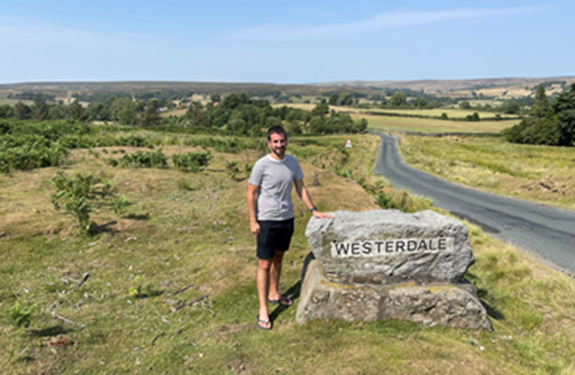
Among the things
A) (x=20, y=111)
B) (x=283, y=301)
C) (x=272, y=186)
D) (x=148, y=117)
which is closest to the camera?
(x=272, y=186)

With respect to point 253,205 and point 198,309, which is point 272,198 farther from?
point 198,309

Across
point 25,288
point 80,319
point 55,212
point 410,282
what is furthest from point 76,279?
point 410,282

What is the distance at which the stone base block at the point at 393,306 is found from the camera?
16.0 ft

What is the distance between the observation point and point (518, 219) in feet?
45.3

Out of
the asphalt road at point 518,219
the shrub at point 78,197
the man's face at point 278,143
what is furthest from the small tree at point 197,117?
the man's face at point 278,143

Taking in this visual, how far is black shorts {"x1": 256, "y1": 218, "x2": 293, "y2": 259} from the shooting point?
457 centimetres

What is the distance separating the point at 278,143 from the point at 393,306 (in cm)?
284

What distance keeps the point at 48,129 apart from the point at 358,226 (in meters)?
30.7

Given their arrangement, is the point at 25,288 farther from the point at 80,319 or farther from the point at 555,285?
the point at 555,285

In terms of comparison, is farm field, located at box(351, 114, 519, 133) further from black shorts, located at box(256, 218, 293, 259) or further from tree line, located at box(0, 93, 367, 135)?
black shorts, located at box(256, 218, 293, 259)

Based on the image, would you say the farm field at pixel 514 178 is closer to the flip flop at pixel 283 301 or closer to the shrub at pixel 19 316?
the flip flop at pixel 283 301

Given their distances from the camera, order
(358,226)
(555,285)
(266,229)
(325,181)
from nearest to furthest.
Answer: (266,229)
(358,226)
(555,285)
(325,181)

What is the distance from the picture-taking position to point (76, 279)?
632cm

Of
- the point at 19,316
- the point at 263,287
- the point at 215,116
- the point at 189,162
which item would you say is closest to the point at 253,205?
the point at 263,287
